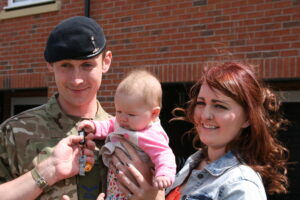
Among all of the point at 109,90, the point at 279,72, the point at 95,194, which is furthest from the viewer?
the point at 109,90

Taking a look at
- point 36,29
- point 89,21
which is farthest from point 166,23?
point 89,21

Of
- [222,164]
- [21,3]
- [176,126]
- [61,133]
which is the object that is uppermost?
[21,3]

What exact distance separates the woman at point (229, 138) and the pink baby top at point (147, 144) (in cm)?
11

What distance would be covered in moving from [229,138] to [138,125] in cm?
54

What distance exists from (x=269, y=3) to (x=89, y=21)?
319 cm

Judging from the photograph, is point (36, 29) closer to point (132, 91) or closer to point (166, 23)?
point (166, 23)

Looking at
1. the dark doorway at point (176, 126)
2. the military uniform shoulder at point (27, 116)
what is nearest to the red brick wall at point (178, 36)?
the dark doorway at point (176, 126)

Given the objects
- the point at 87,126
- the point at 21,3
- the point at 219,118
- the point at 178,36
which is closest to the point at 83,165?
the point at 87,126

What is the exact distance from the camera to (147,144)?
2.59m

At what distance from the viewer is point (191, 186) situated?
2619 millimetres

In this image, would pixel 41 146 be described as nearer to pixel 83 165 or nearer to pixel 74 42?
pixel 83 165

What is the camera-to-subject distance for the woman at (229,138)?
7.97ft

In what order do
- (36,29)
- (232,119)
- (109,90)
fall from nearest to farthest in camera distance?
(232,119), (109,90), (36,29)

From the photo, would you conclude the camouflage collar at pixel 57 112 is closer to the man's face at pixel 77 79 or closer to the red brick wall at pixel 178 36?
the man's face at pixel 77 79
